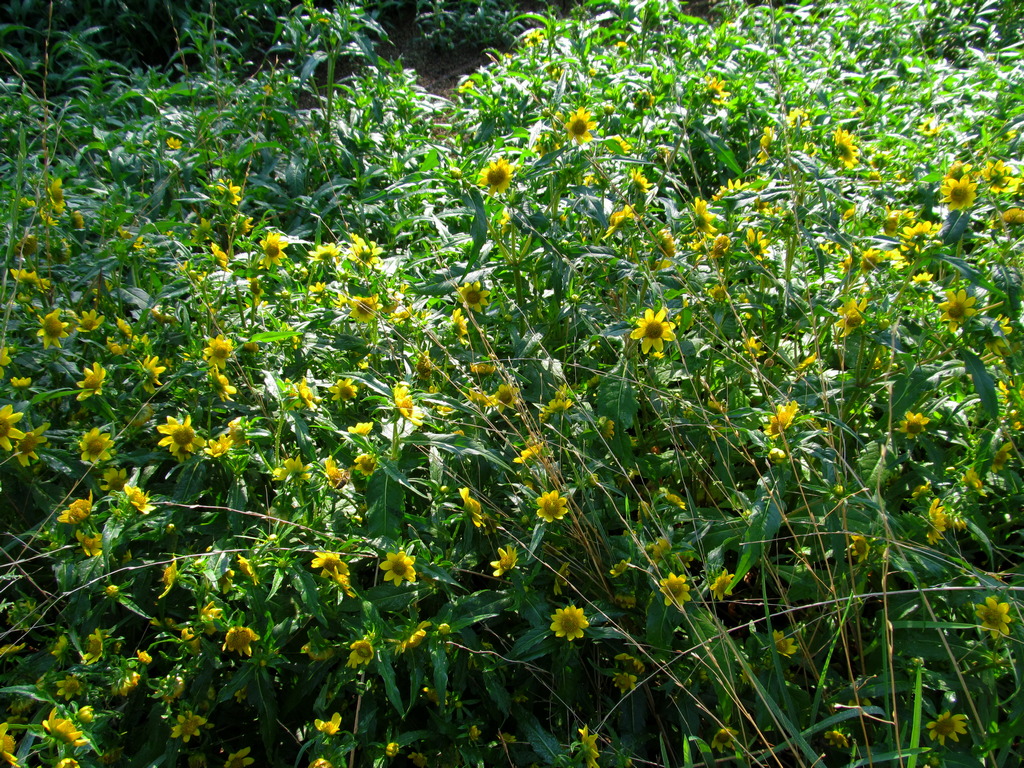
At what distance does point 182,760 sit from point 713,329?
5.61 ft

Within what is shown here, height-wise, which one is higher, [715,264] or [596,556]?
[715,264]

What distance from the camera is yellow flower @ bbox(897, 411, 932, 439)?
1824 millimetres

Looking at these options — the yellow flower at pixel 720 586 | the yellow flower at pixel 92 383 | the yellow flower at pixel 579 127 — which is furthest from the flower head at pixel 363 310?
the yellow flower at pixel 720 586

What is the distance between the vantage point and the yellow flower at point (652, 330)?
182cm

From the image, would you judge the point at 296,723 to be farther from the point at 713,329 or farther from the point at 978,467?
the point at 978,467

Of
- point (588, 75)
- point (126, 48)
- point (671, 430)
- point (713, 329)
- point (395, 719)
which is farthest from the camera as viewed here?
point (126, 48)

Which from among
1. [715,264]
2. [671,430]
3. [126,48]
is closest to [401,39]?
[126,48]

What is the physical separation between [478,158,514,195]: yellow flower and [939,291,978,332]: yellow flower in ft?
3.79

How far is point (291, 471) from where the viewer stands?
163cm

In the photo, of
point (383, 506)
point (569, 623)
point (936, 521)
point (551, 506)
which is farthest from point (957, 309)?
point (383, 506)

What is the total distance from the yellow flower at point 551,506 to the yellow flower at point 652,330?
0.44 meters

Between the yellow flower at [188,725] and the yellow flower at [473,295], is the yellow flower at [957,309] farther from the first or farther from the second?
the yellow flower at [188,725]

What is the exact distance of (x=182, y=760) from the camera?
66.4 inches

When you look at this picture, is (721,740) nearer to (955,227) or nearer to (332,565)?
(332,565)
